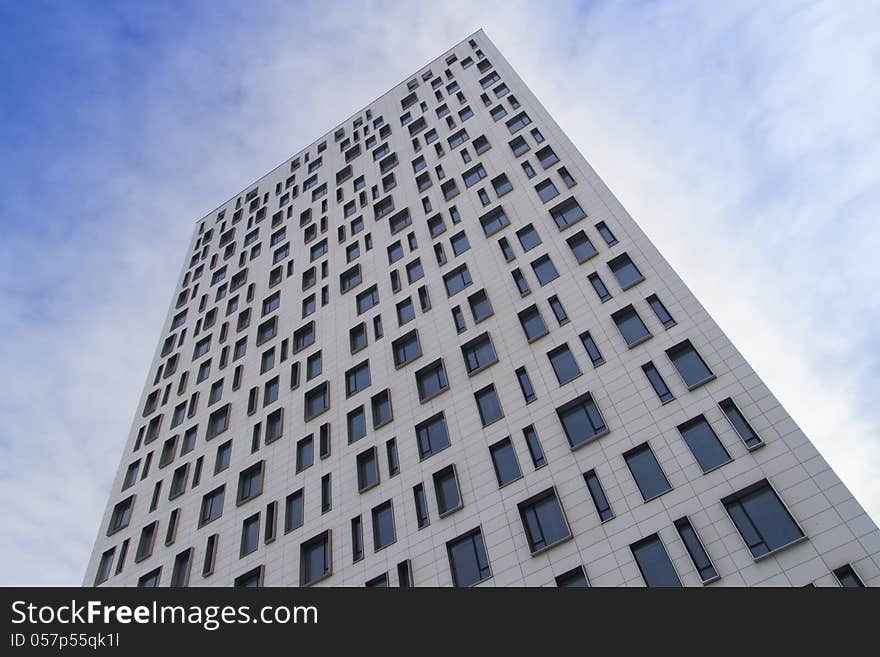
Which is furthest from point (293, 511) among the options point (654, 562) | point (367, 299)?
point (654, 562)

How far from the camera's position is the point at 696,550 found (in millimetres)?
20562

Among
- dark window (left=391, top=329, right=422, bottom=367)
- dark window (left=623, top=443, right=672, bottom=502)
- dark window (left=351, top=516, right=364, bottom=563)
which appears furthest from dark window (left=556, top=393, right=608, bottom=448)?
dark window (left=351, top=516, right=364, bottom=563)

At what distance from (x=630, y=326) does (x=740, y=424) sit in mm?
6886

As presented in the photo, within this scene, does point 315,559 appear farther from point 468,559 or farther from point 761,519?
point 761,519

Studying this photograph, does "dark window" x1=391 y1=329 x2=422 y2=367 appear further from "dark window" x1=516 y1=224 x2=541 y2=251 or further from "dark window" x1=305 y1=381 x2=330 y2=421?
"dark window" x1=516 y1=224 x2=541 y2=251

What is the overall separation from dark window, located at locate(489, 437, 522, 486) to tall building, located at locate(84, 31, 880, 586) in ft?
0.33

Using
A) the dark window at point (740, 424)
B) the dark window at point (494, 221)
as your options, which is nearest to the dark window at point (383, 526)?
the dark window at point (740, 424)

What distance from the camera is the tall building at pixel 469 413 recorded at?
70.6 ft

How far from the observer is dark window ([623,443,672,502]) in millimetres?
22609

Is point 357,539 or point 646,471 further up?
point 357,539

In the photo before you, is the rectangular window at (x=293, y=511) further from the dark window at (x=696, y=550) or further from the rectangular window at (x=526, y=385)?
the dark window at (x=696, y=550)

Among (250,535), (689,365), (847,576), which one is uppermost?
(250,535)
